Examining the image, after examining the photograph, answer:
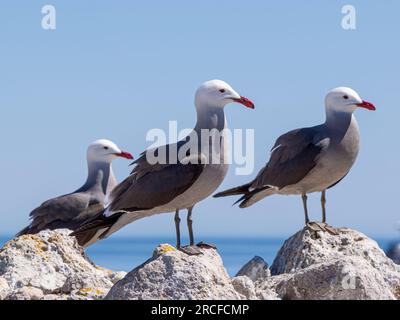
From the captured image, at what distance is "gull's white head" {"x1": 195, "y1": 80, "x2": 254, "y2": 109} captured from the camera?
38.2 feet

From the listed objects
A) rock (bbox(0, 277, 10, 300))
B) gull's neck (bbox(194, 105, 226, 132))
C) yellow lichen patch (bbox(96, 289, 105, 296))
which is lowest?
rock (bbox(0, 277, 10, 300))

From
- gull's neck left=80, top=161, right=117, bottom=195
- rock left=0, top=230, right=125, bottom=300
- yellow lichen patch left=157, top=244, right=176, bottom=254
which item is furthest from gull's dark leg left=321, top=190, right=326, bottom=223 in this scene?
yellow lichen patch left=157, top=244, right=176, bottom=254

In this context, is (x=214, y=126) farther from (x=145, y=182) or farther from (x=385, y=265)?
(x=385, y=265)

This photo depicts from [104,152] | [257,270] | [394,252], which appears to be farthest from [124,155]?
[257,270]

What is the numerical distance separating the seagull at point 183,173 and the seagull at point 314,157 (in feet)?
6.52

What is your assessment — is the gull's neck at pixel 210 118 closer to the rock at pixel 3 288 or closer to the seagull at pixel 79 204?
the rock at pixel 3 288

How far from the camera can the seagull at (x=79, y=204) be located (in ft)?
49.6

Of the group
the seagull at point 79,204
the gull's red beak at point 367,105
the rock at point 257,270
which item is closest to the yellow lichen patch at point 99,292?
the rock at point 257,270

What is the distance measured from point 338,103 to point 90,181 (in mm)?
4361

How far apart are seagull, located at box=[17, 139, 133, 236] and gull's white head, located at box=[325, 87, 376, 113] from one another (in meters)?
3.81

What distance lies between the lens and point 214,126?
448 inches

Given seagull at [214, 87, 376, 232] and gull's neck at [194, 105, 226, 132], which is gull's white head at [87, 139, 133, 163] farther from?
gull's neck at [194, 105, 226, 132]
